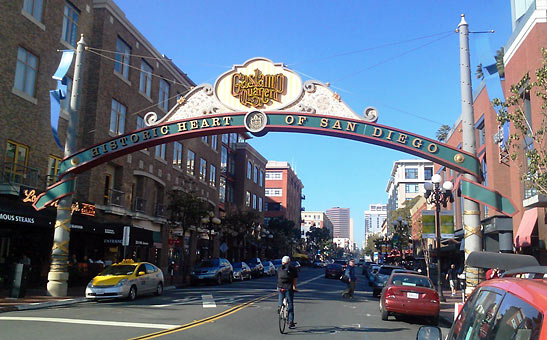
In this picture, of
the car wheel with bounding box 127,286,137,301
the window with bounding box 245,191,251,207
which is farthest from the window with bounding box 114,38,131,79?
the window with bounding box 245,191,251,207

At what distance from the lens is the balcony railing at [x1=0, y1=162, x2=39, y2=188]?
21516mm

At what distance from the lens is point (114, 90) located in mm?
30906

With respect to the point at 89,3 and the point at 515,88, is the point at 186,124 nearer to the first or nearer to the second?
the point at 515,88

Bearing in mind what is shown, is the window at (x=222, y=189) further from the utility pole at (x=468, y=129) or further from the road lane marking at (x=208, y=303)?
the utility pole at (x=468, y=129)

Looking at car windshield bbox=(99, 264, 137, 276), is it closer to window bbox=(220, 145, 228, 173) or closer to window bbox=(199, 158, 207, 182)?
window bbox=(199, 158, 207, 182)

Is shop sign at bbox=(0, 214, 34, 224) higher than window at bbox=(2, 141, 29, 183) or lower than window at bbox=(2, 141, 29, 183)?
lower

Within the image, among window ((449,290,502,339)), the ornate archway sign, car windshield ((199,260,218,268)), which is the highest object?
the ornate archway sign

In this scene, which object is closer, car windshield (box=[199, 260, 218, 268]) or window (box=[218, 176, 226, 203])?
car windshield (box=[199, 260, 218, 268])

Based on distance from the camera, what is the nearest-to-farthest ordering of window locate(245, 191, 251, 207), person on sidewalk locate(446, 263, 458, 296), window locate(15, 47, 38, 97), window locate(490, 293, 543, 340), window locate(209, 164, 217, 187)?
window locate(490, 293, 543, 340), window locate(15, 47, 38, 97), person on sidewalk locate(446, 263, 458, 296), window locate(209, 164, 217, 187), window locate(245, 191, 251, 207)

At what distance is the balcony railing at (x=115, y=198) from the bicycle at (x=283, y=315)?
68.4 ft

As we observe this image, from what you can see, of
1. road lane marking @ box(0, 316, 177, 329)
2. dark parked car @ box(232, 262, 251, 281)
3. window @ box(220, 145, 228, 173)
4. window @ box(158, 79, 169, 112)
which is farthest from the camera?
window @ box(220, 145, 228, 173)

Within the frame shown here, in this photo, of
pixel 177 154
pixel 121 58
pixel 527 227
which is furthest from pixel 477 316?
pixel 177 154

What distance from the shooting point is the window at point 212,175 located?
50237 millimetres

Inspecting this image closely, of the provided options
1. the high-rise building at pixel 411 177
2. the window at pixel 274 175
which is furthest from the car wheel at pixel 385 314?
the high-rise building at pixel 411 177
